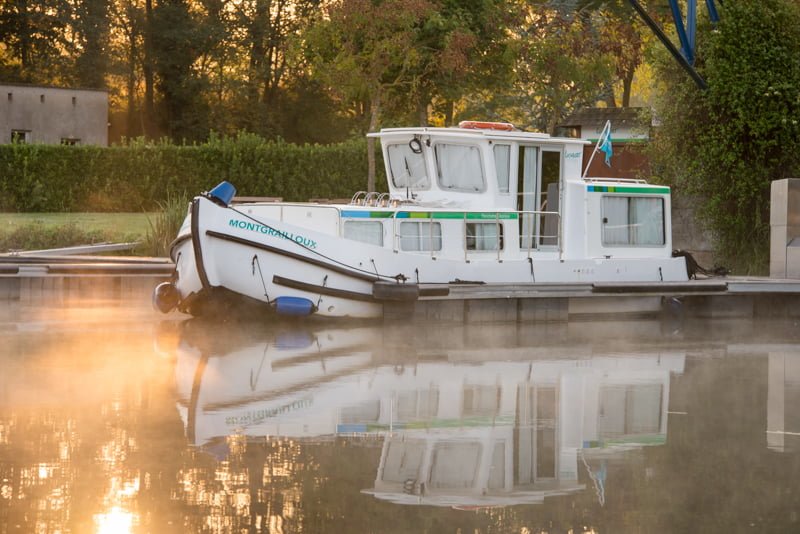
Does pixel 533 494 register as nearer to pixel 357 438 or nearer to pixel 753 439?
Result: pixel 357 438

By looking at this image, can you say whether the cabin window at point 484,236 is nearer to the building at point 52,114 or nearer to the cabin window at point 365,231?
the cabin window at point 365,231

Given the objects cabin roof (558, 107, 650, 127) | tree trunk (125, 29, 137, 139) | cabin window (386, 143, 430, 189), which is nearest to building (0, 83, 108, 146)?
tree trunk (125, 29, 137, 139)

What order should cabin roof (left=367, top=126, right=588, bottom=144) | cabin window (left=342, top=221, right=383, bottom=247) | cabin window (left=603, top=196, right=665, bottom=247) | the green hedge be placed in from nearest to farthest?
cabin window (left=342, top=221, right=383, bottom=247) → cabin roof (left=367, top=126, right=588, bottom=144) → cabin window (left=603, top=196, right=665, bottom=247) → the green hedge

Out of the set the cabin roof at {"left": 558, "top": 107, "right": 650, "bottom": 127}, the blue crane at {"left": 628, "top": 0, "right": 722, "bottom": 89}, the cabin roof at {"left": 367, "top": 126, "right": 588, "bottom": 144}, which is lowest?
the cabin roof at {"left": 367, "top": 126, "right": 588, "bottom": 144}

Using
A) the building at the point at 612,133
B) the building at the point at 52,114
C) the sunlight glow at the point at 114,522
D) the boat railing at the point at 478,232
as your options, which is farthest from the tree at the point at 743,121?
the building at the point at 52,114

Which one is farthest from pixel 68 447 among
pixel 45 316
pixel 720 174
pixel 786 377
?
pixel 720 174

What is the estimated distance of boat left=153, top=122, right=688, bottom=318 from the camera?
15.9 m

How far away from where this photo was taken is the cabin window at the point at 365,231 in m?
16.7

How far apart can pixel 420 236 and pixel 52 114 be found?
3289 centimetres

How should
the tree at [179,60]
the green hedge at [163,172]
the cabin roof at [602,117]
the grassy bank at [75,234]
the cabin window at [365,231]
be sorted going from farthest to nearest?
the tree at [179,60], the cabin roof at [602,117], the green hedge at [163,172], the grassy bank at [75,234], the cabin window at [365,231]

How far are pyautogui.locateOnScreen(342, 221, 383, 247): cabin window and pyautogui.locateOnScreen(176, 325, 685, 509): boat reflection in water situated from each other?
4.79 feet

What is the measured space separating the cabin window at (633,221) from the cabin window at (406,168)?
2552 millimetres

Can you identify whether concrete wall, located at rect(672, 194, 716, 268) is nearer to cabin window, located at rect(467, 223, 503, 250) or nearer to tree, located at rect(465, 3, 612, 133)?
cabin window, located at rect(467, 223, 503, 250)

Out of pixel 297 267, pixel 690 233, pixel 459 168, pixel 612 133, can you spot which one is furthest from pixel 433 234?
pixel 612 133
